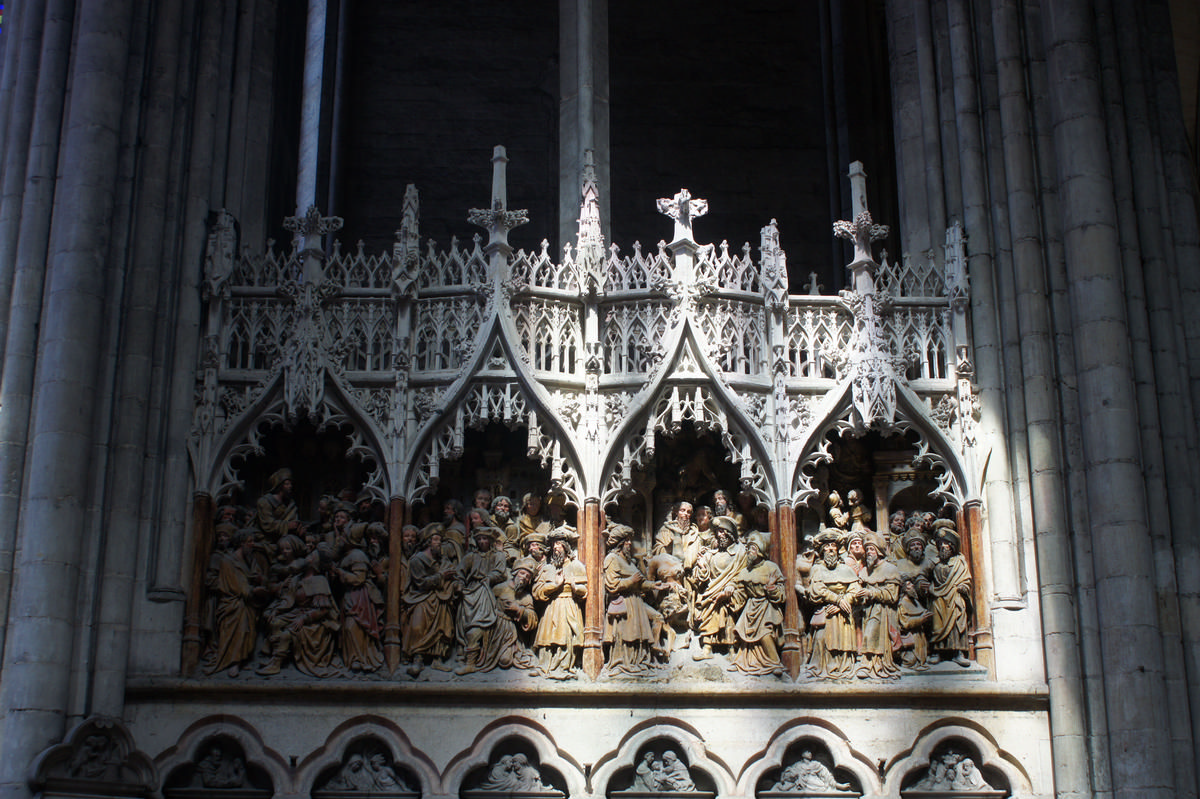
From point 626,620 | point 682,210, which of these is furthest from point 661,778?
point 682,210

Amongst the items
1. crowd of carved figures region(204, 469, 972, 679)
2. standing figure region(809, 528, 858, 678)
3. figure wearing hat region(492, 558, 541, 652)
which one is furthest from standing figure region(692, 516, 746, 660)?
figure wearing hat region(492, 558, 541, 652)

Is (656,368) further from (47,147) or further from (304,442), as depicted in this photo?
(47,147)

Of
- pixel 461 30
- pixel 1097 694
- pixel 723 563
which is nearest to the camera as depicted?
pixel 1097 694

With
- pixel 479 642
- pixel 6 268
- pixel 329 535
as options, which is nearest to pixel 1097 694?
pixel 479 642

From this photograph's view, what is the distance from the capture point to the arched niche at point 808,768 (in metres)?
12.3

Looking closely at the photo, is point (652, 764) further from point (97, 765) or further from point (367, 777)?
point (97, 765)

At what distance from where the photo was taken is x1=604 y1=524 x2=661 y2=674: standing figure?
12766 millimetres

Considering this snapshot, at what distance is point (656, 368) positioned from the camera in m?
13.4

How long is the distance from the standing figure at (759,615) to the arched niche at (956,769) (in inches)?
44.3

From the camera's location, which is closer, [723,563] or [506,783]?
[506,783]

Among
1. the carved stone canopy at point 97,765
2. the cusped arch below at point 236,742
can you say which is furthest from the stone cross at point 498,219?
the carved stone canopy at point 97,765

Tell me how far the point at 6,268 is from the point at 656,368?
16.0ft

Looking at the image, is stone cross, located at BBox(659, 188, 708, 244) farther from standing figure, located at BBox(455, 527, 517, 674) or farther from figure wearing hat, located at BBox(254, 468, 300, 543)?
figure wearing hat, located at BBox(254, 468, 300, 543)

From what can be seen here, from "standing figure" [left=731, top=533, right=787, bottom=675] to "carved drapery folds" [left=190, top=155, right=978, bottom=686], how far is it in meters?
0.02
